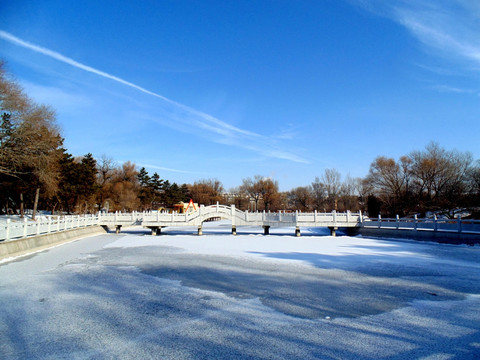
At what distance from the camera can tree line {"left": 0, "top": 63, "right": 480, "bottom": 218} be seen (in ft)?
80.0

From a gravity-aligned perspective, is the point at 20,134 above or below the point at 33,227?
above

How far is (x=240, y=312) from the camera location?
6242 millimetres

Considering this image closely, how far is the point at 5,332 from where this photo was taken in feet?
17.0

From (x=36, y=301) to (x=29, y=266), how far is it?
5.41 meters

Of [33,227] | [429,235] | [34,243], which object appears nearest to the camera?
[34,243]

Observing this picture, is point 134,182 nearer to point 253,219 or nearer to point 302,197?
point 302,197

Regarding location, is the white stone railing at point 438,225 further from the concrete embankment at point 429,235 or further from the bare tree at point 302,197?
the bare tree at point 302,197

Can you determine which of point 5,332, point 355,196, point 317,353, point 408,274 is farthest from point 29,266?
point 355,196

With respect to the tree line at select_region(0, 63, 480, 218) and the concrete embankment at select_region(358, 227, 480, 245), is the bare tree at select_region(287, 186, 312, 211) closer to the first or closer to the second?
the tree line at select_region(0, 63, 480, 218)

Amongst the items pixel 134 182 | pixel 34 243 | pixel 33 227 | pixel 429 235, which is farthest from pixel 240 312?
pixel 134 182

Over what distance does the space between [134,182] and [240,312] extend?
76.2m

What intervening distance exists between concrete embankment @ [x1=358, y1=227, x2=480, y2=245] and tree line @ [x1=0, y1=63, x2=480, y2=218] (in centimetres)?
1397

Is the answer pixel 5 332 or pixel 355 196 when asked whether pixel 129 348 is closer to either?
pixel 5 332

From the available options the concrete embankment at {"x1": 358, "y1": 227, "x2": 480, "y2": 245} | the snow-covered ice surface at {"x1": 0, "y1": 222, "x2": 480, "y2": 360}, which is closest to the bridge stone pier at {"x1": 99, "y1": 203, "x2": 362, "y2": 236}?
the concrete embankment at {"x1": 358, "y1": 227, "x2": 480, "y2": 245}
